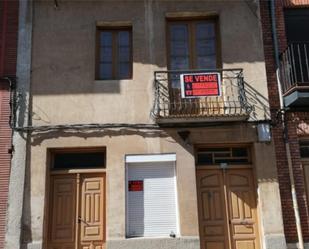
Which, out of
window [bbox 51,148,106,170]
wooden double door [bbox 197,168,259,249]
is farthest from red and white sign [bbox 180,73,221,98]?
window [bbox 51,148,106,170]

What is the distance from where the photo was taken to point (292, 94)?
8969mm

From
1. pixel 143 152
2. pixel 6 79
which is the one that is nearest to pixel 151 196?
pixel 143 152

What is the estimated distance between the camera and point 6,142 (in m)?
9.12

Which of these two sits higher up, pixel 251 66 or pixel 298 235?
pixel 251 66

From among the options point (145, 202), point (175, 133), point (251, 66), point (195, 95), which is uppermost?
point (251, 66)

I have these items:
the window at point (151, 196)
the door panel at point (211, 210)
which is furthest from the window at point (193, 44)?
the door panel at point (211, 210)

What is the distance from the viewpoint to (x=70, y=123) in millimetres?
9250

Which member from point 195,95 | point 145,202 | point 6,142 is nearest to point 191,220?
point 145,202

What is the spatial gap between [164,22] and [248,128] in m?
3.14

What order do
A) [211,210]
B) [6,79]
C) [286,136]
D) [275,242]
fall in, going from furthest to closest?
1. [6,79]
2. [286,136]
3. [211,210]
4. [275,242]

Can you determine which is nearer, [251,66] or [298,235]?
[298,235]

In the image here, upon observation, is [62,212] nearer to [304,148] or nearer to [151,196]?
[151,196]

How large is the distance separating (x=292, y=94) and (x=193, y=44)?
2563mm

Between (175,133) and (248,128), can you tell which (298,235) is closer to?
(248,128)
